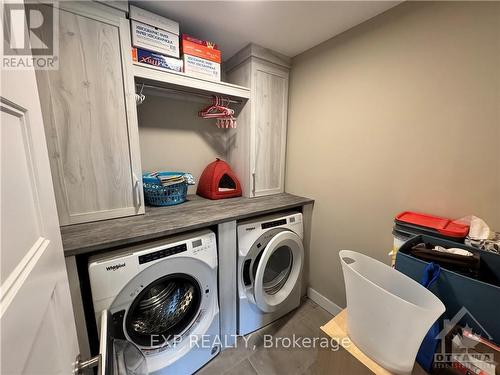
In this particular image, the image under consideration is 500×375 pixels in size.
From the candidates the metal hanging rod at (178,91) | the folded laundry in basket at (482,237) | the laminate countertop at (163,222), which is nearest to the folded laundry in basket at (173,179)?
the laminate countertop at (163,222)

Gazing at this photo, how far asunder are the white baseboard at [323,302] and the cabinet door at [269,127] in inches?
39.2

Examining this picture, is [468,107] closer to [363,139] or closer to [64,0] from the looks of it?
[363,139]

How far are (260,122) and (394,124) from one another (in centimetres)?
93

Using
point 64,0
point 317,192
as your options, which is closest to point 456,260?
point 317,192

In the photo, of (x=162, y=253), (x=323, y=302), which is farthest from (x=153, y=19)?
(x=323, y=302)

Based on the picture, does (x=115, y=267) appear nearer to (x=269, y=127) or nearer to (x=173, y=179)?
(x=173, y=179)

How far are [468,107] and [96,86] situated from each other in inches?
73.9

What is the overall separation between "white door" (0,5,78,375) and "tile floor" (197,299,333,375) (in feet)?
3.56

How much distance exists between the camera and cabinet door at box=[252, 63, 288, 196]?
1655mm

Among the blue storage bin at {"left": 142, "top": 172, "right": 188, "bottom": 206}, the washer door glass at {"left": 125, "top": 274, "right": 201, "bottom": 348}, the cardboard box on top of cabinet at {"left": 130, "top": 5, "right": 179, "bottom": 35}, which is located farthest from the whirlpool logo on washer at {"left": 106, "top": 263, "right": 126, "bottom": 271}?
the cardboard box on top of cabinet at {"left": 130, "top": 5, "right": 179, "bottom": 35}

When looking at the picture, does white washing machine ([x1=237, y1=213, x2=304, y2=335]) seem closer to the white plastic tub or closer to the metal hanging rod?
the white plastic tub

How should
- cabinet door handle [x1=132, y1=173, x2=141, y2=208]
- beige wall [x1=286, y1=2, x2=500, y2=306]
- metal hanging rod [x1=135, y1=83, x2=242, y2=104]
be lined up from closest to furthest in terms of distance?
beige wall [x1=286, y1=2, x2=500, y2=306], cabinet door handle [x1=132, y1=173, x2=141, y2=208], metal hanging rod [x1=135, y1=83, x2=242, y2=104]

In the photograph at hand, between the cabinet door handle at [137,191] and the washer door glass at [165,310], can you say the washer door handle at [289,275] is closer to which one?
the washer door glass at [165,310]

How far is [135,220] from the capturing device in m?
1.19
